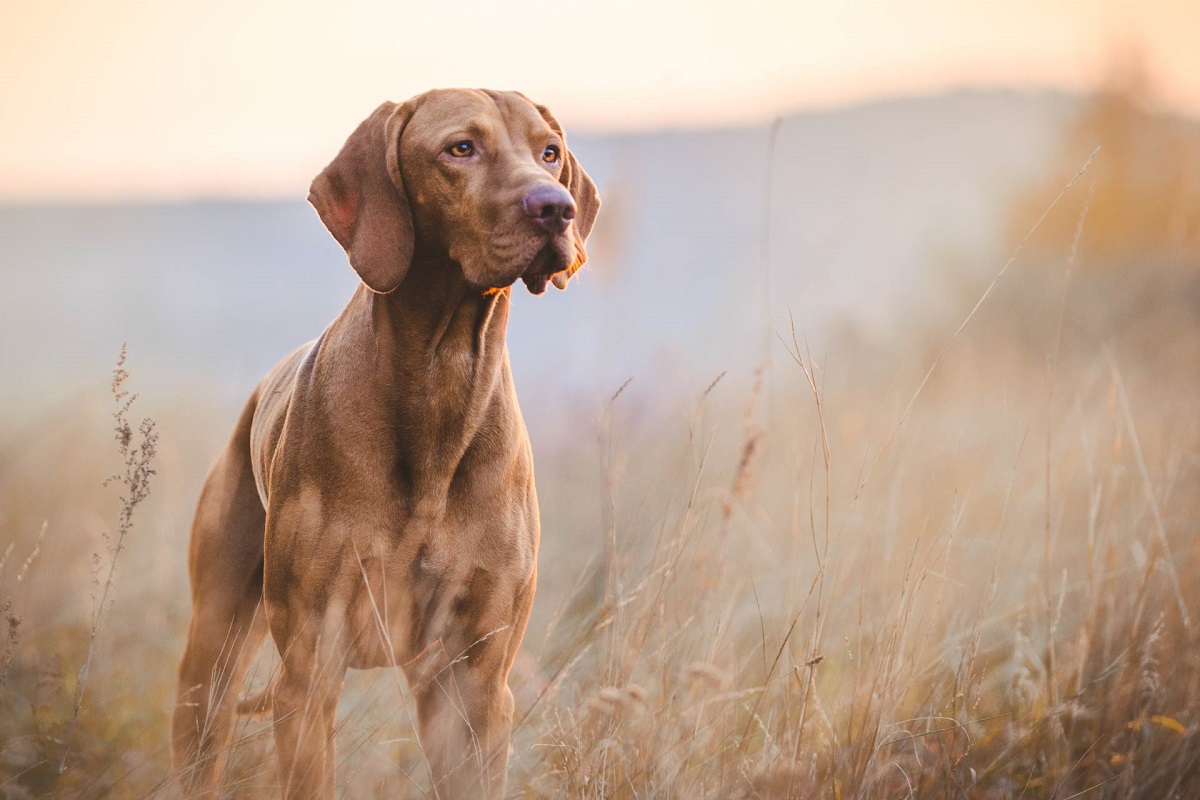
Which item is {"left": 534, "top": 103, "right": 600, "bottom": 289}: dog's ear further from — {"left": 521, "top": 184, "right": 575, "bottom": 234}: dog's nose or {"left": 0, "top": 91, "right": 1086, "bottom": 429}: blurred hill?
{"left": 0, "top": 91, "right": 1086, "bottom": 429}: blurred hill

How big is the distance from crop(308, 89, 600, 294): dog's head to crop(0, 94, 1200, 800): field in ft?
2.43

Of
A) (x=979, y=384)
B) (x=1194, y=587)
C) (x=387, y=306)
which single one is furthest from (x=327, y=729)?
(x=979, y=384)

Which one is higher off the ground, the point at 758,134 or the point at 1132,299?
the point at 758,134

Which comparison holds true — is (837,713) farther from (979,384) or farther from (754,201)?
(754,201)

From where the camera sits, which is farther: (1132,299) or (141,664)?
(1132,299)

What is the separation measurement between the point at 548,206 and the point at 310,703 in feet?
4.97

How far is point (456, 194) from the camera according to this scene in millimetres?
3072

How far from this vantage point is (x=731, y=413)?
293 inches

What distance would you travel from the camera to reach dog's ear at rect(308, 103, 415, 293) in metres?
3.05

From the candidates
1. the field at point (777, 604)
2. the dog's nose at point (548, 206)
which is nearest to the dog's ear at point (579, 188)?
the dog's nose at point (548, 206)

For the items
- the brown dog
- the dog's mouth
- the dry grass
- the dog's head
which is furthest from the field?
the dog's head

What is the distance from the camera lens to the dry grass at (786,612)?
3.03 m

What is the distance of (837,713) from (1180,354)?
16.8 feet

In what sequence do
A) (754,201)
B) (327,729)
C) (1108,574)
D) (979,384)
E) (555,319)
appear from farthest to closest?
(754,201)
(555,319)
(979,384)
(1108,574)
(327,729)
